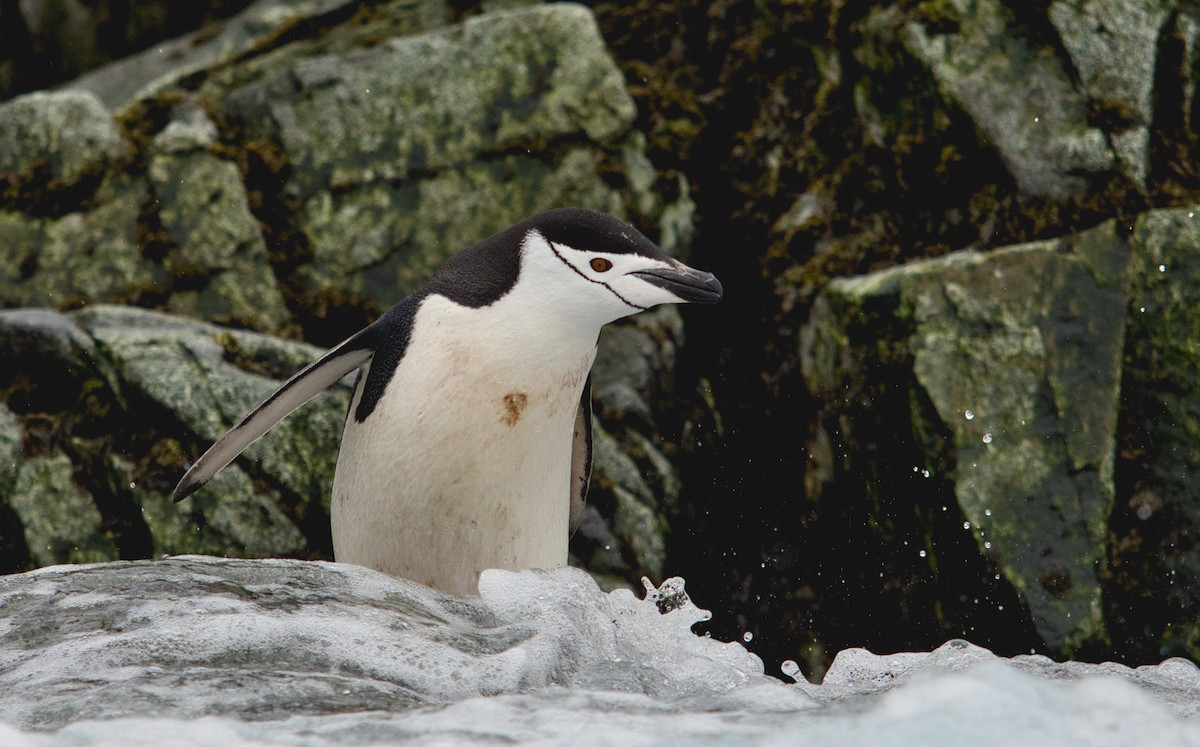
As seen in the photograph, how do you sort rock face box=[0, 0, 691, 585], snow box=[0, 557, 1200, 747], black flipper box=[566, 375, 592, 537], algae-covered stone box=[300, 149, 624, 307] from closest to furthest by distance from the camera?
snow box=[0, 557, 1200, 747] < black flipper box=[566, 375, 592, 537] < rock face box=[0, 0, 691, 585] < algae-covered stone box=[300, 149, 624, 307]

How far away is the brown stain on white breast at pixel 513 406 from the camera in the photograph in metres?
3.31

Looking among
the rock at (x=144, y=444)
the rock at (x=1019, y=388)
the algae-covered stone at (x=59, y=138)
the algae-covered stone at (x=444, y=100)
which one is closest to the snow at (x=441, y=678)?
the rock at (x=1019, y=388)

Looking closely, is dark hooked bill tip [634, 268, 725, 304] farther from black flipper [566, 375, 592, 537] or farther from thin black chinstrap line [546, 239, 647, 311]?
black flipper [566, 375, 592, 537]

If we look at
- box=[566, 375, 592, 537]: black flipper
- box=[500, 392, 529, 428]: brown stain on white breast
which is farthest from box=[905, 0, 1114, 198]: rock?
box=[500, 392, 529, 428]: brown stain on white breast

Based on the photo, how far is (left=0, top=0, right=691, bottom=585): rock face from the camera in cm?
435

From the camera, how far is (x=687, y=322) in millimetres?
4988

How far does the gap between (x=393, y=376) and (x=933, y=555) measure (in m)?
1.87

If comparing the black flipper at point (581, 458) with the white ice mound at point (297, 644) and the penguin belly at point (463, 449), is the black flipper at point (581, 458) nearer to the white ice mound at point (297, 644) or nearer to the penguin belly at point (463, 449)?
the penguin belly at point (463, 449)

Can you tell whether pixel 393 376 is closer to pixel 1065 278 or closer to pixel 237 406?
pixel 237 406

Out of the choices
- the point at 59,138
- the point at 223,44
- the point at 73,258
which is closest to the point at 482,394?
the point at 73,258

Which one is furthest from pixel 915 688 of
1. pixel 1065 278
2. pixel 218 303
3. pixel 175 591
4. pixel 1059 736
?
pixel 218 303

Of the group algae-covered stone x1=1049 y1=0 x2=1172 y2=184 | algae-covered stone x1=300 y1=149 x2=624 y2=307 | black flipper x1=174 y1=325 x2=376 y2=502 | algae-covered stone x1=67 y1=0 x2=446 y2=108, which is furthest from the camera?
algae-covered stone x1=67 y1=0 x2=446 y2=108

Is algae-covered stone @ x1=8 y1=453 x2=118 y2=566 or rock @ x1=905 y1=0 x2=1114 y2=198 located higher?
rock @ x1=905 y1=0 x2=1114 y2=198

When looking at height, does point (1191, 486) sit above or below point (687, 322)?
below
